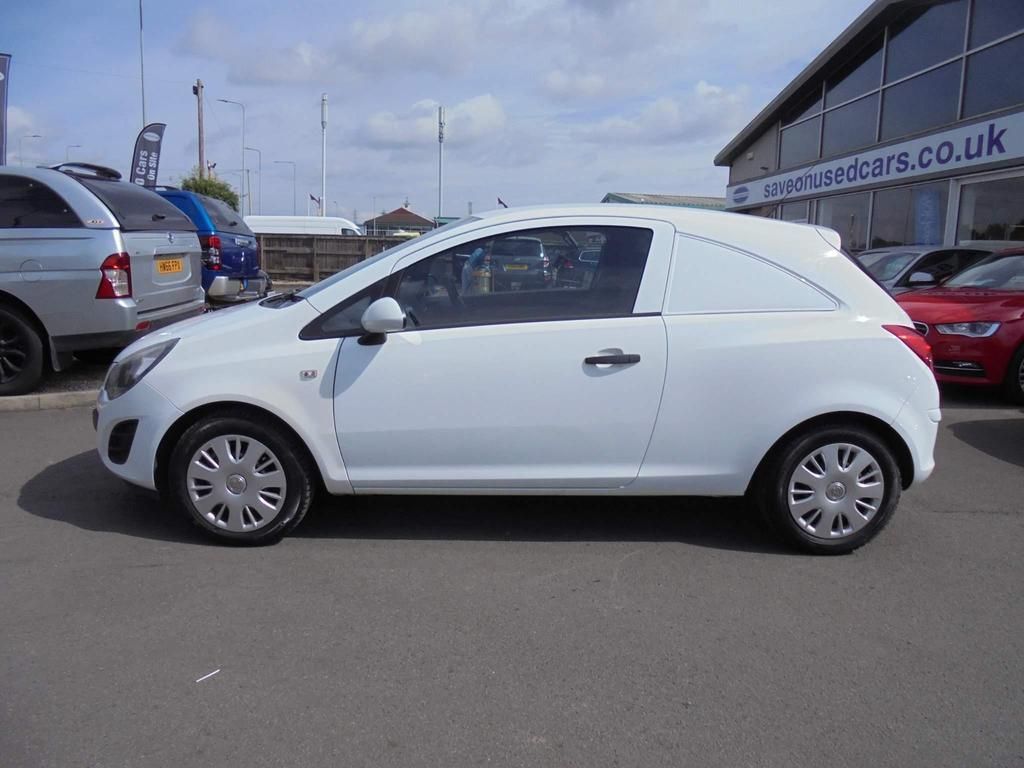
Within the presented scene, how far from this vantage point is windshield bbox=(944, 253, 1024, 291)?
8.41m

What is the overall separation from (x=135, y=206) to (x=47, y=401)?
5.81ft

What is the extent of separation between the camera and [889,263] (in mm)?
11023

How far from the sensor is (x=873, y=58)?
1842cm

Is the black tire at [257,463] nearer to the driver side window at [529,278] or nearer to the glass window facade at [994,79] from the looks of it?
the driver side window at [529,278]

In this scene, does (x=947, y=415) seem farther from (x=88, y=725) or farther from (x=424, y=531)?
(x=88, y=725)

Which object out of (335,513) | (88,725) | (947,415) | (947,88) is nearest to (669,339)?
(335,513)

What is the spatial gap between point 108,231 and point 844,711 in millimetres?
6100

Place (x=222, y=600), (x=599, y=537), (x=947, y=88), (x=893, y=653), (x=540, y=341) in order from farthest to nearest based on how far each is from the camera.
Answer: (x=947, y=88), (x=599, y=537), (x=540, y=341), (x=222, y=600), (x=893, y=653)

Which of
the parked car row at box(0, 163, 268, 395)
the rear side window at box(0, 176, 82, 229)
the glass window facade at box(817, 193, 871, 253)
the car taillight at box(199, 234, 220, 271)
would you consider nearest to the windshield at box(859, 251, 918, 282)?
the glass window facade at box(817, 193, 871, 253)

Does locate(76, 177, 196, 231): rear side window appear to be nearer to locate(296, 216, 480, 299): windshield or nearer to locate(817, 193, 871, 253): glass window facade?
locate(296, 216, 480, 299): windshield

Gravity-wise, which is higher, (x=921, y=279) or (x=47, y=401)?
(x=921, y=279)

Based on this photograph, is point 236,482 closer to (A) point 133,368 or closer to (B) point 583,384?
(A) point 133,368

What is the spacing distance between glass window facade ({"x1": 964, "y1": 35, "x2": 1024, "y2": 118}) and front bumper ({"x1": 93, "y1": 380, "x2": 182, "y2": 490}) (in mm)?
14343

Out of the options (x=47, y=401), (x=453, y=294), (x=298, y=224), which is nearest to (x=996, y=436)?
(x=453, y=294)
